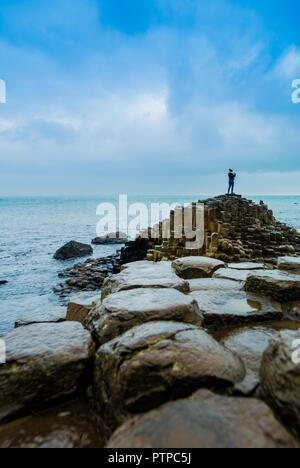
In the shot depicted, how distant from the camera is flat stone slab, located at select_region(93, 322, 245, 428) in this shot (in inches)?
58.9

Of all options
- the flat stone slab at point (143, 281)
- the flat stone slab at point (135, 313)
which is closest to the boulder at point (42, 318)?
the flat stone slab at point (143, 281)

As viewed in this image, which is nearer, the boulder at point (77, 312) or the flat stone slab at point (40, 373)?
the flat stone slab at point (40, 373)

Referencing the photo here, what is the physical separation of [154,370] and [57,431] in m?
0.79

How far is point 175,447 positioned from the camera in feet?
3.80

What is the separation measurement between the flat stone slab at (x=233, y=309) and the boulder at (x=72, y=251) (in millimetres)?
14488

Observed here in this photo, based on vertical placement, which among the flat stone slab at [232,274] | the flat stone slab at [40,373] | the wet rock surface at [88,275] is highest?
the flat stone slab at [232,274]

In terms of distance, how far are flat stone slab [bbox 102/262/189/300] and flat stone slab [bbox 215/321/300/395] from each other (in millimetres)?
900

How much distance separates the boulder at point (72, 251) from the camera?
16.1m

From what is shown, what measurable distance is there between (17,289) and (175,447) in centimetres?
1144

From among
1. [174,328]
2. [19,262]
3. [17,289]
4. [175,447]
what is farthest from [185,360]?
[19,262]

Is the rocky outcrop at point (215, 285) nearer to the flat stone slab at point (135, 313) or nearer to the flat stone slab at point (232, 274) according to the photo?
the flat stone slab at point (232, 274)

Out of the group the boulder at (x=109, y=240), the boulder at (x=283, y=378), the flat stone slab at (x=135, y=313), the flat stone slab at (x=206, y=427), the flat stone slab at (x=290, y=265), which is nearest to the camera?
the flat stone slab at (x=206, y=427)

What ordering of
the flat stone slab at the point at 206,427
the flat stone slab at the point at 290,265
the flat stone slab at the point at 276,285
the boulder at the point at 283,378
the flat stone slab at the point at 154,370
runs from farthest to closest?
1. the flat stone slab at the point at 290,265
2. the flat stone slab at the point at 276,285
3. the flat stone slab at the point at 154,370
4. the boulder at the point at 283,378
5. the flat stone slab at the point at 206,427

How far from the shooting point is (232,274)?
3.93 meters
